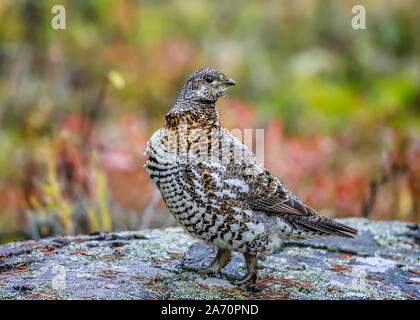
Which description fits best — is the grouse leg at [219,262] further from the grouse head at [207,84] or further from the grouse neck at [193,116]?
the grouse head at [207,84]

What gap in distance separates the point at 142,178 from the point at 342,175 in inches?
105

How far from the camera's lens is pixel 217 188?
3.53 m

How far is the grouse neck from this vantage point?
3.79 m

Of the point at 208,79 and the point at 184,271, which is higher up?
the point at 208,79

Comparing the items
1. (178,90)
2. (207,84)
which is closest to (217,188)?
(207,84)

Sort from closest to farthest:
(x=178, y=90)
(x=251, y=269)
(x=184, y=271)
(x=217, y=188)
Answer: (x=217, y=188), (x=251, y=269), (x=184, y=271), (x=178, y=90)

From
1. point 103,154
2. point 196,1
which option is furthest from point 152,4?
point 103,154

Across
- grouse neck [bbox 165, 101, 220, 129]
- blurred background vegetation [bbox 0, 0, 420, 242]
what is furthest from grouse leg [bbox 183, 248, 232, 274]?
blurred background vegetation [bbox 0, 0, 420, 242]

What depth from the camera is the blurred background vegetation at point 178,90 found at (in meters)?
5.96

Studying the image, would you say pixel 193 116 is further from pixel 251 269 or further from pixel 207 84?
pixel 251 269

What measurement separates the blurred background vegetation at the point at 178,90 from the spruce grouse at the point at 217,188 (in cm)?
107

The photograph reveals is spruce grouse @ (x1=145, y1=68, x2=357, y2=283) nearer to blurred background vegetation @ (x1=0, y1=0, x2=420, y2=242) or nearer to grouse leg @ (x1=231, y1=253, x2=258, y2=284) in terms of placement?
grouse leg @ (x1=231, y1=253, x2=258, y2=284)

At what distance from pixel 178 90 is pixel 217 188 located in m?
5.44
